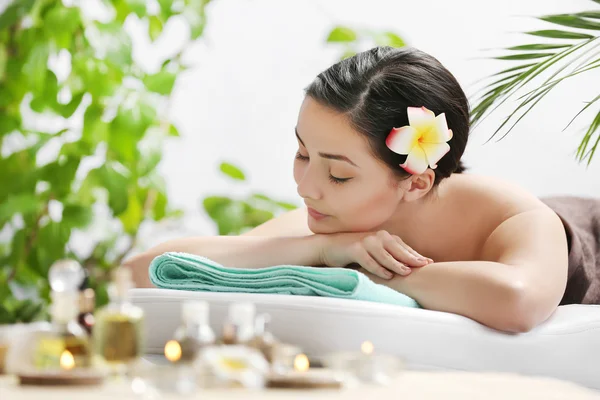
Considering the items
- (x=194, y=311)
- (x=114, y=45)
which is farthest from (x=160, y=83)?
(x=194, y=311)

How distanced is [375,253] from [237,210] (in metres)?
1.53

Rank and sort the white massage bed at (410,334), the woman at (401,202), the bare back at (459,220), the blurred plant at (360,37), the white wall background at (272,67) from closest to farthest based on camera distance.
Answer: the white massage bed at (410,334) < the woman at (401,202) < the bare back at (459,220) < the blurred plant at (360,37) < the white wall background at (272,67)

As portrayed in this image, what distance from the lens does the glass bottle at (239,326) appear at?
35.1 inches

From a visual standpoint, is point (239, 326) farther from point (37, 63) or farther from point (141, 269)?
point (37, 63)

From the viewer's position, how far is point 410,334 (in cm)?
A: 126

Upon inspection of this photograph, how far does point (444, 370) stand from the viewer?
128cm

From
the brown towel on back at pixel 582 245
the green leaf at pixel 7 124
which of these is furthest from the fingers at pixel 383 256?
the green leaf at pixel 7 124

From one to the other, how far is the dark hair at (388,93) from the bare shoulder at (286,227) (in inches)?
14.4

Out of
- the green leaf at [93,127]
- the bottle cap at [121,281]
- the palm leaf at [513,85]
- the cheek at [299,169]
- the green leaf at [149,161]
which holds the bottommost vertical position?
the bottle cap at [121,281]

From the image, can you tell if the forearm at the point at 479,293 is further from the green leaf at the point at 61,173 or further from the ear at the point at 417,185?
the green leaf at the point at 61,173

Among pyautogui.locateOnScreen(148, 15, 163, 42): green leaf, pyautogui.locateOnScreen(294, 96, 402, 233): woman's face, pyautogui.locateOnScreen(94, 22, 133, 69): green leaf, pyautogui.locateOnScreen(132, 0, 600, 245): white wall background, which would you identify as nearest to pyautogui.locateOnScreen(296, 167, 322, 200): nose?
pyautogui.locateOnScreen(294, 96, 402, 233): woman's face

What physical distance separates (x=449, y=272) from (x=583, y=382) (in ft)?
0.96

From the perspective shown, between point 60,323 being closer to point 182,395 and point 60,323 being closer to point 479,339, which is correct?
point 182,395

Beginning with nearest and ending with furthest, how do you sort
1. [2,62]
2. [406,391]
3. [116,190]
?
[406,391] < [116,190] < [2,62]
